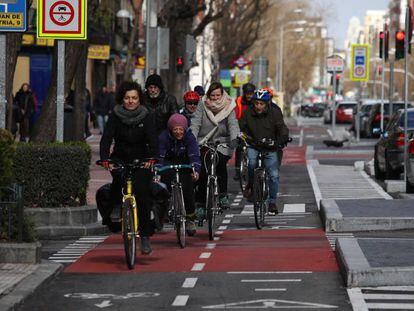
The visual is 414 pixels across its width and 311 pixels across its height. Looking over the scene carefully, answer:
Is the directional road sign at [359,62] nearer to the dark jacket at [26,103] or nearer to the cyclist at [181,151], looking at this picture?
the dark jacket at [26,103]

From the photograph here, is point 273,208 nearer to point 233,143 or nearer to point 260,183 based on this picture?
point 260,183

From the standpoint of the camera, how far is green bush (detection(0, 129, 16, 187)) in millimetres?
13602

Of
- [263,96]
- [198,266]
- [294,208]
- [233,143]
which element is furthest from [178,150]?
[294,208]

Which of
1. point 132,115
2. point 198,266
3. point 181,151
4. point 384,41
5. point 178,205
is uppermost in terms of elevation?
point 384,41

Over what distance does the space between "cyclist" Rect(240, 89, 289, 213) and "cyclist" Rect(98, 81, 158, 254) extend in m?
4.71

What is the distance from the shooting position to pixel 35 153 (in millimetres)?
16859

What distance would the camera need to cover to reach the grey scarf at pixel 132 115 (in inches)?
561

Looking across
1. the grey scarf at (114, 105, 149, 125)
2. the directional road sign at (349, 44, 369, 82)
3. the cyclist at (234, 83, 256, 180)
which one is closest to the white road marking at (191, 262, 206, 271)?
the grey scarf at (114, 105, 149, 125)

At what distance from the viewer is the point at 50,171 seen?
16.9 metres

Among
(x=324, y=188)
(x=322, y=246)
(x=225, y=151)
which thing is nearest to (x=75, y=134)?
(x=324, y=188)

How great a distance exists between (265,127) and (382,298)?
7.98 meters

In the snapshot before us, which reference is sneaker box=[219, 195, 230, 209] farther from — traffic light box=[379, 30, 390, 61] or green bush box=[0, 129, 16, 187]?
traffic light box=[379, 30, 390, 61]

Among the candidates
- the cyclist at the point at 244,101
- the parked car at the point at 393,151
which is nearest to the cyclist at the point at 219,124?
the cyclist at the point at 244,101

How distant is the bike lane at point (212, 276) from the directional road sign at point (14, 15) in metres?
2.45
